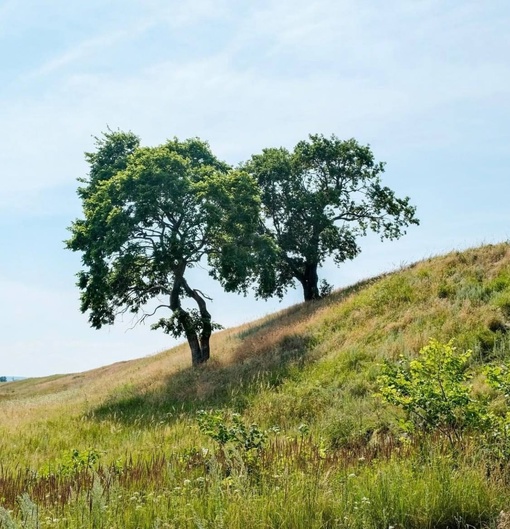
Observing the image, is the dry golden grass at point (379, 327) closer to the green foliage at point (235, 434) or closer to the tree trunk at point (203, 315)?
the tree trunk at point (203, 315)

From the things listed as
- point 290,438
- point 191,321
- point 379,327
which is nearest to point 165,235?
point 191,321

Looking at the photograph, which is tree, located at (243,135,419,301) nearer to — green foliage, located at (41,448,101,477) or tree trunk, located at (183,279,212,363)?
tree trunk, located at (183,279,212,363)

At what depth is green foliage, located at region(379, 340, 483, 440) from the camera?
22.9 ft

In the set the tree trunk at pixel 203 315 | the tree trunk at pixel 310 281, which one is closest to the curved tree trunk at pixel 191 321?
the tree trunk at pixel 203 315

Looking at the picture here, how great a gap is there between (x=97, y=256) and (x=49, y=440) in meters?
12.0

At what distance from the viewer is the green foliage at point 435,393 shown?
275 inches

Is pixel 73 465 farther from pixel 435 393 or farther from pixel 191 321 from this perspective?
pixel 191 321

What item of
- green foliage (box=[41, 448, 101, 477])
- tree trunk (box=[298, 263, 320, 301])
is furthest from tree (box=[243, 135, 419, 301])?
green foliage (box=[41, 448, 101, 477])

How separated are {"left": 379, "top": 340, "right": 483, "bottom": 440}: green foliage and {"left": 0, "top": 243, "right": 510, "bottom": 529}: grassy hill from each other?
25 centimetres

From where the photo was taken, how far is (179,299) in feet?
93.4

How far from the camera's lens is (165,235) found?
1056 inches

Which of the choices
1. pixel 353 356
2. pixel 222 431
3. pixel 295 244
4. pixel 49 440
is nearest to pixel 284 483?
pixel 222 431

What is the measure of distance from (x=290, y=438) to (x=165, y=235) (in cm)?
1914

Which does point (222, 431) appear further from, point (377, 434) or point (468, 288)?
point (468, 288)
